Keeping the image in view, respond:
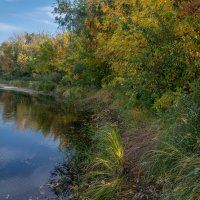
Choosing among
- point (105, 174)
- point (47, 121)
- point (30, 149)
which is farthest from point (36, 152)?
point (47, 121)

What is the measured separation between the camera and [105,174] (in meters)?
8.73

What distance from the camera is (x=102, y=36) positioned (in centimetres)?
2309

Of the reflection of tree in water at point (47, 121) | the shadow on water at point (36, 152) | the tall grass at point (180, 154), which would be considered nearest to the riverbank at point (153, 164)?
the tall grass at point (180, 154)

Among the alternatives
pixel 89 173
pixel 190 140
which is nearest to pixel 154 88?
pixel 89 173

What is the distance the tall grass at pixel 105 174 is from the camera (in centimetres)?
761

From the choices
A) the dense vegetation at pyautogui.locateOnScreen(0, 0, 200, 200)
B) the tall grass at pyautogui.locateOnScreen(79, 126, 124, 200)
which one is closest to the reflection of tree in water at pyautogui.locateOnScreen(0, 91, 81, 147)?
the dense vegetation at pyautogui.locateOnScreen(0, 0, 200, 200)

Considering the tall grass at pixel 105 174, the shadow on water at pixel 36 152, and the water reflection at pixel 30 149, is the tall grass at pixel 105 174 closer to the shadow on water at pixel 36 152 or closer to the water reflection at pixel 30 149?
the shadow on water at pixel 36 152

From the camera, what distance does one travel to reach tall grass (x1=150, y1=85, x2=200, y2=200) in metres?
5.68

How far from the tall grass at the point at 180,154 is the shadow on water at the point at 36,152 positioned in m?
2.57

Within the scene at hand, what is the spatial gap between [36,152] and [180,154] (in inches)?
284

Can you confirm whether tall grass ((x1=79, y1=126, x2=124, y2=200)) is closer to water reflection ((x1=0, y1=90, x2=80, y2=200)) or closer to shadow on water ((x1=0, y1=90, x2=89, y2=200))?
shadow on water ((x1=0, y1=90, x2=89, y2=200))

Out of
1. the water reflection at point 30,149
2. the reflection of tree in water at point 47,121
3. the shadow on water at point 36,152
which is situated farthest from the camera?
the reflection of tree in water at point 47,121

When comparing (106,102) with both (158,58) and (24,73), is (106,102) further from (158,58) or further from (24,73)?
(24,73)

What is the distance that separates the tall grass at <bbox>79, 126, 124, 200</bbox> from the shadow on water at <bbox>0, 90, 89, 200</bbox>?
0.64m
